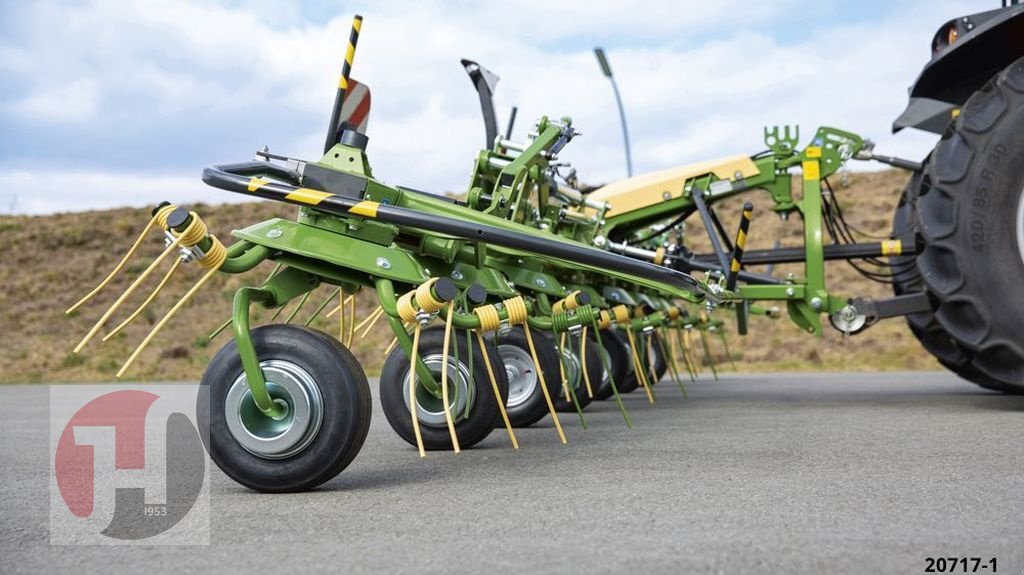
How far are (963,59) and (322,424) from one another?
17.4 feet

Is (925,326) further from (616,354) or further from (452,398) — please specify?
(452,398)

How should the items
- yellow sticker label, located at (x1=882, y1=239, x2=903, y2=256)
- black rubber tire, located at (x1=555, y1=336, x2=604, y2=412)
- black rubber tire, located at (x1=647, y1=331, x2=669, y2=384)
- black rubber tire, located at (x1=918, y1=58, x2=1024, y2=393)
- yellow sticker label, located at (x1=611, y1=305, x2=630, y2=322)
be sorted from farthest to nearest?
A: black rubber tire, located at (x1=647, y1=331, x2=669, y2=384) < yellow sticker label, located at (x1=882, y1=239, x2=903, y2=256) < black rubber tire, located at (x1=555, y1=336, x2=604, y2=412) < yellow sticker label, located at (x1=611, y1=305, x2=630, y2=322) < black rubber tire, located at (x1=918, y1=58, x2=1024, y2=393)

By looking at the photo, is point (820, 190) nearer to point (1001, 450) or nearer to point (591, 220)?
point (591, 220)

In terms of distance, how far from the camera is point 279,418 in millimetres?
3805

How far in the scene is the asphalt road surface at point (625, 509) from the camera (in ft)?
8.55

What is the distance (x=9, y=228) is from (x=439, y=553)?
3151 cm

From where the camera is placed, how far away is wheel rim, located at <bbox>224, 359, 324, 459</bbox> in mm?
3773

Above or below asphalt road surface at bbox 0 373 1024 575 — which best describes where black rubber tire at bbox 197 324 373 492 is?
above

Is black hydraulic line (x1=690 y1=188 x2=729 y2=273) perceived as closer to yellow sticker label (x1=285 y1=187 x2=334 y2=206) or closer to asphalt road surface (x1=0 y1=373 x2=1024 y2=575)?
asphalt road surface (x1=0 y1=373 x2=1024 y2=575)

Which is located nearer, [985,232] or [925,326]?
[985,232]

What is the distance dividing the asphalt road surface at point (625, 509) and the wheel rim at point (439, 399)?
19 cm

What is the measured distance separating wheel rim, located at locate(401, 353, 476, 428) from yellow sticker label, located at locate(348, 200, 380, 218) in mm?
1208

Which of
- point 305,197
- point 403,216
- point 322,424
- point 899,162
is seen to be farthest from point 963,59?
point 322,424

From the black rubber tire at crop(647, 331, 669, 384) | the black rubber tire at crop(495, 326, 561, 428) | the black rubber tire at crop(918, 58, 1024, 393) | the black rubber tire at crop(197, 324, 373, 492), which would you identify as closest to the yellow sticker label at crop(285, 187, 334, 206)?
the black rubber tire at crop(197, 324, 373, 492)
